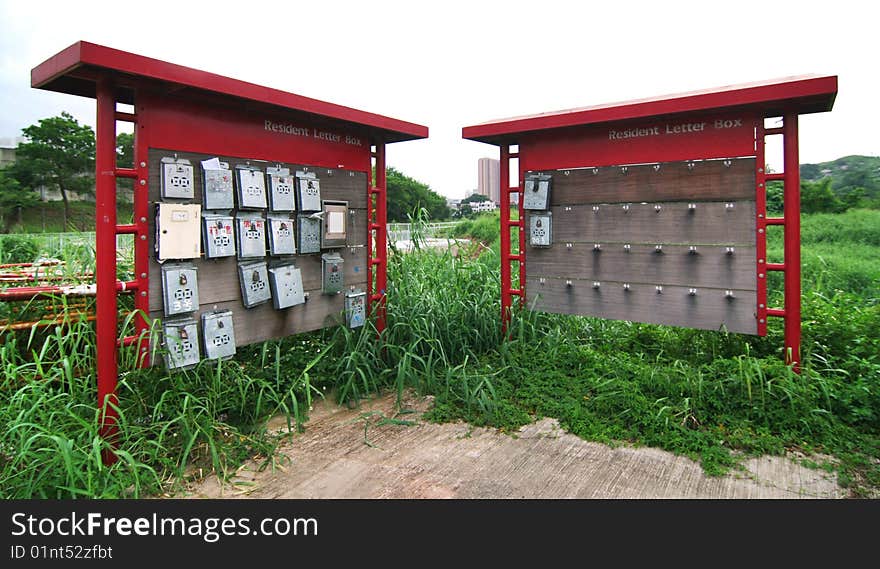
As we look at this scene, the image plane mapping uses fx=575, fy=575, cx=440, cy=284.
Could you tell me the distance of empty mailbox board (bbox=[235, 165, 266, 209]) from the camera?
13.1ft

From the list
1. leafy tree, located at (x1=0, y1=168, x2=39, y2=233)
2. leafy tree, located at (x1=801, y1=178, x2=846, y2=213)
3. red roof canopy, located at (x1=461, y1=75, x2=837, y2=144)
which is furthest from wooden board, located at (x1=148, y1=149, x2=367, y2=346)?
leafy tree, located at (x1=0, y1=168, x2=39, y2=233)

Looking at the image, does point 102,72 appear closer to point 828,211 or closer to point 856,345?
point 856,345

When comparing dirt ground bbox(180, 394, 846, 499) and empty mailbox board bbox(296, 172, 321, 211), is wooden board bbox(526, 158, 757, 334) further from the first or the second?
empty mailbox board bbox(296, 172, 321, 211)

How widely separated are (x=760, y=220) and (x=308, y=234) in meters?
3.45

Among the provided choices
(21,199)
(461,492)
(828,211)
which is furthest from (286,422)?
(21,199)

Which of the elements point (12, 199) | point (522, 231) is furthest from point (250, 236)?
point (12, 199)

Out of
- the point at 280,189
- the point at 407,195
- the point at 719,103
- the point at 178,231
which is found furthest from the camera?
the point at 407,195

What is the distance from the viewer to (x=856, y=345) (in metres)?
4.40

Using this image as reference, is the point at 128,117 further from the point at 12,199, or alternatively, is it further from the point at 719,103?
the point at 12,199

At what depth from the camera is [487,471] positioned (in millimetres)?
3270

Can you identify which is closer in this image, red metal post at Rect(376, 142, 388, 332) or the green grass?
the green grass

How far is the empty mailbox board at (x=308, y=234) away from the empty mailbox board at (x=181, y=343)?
108 centimetres

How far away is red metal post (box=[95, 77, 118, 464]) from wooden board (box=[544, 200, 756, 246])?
3547 mm

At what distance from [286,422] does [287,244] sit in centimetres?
131
